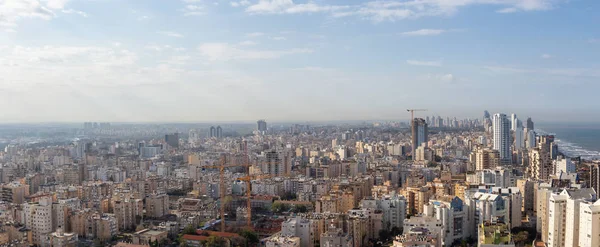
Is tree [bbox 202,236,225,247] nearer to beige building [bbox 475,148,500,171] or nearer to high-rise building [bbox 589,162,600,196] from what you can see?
high-rise building [bbox 589,162,600,196]

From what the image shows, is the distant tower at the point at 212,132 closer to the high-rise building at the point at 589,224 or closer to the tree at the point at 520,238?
the tree at the point at 520,238

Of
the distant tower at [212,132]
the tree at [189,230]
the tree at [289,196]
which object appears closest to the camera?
the tree at [189,230]

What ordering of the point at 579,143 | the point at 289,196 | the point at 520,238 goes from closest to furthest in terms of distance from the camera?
the point at 520,238 → the point at 289,196 → the point at 579,143

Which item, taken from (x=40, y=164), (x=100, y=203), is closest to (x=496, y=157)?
(x=100, y=203)

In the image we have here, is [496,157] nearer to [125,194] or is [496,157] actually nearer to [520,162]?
[520,162]

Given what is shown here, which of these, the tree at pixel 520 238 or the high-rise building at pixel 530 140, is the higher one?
the high-rise building at pixel 530 140

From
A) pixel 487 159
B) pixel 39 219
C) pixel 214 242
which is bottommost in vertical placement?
pixel 214 242

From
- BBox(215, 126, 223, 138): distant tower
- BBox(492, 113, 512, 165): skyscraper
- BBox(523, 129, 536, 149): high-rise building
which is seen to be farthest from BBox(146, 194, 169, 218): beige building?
BBox(215, 126, 223, 138): distant tower

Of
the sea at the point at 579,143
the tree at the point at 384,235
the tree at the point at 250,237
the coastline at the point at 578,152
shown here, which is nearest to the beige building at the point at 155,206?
the tree at the point at 250,237

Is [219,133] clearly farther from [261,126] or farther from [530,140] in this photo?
[530,140]

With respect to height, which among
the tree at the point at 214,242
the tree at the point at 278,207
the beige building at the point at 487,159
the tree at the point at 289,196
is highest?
the beige building at the point at 487,159

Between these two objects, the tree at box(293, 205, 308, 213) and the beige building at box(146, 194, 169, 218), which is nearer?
the beige building at box(146, 194, 169, 218)

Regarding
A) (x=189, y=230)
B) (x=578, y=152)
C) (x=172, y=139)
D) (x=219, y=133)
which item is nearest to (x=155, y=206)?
(x=189, y=230)
